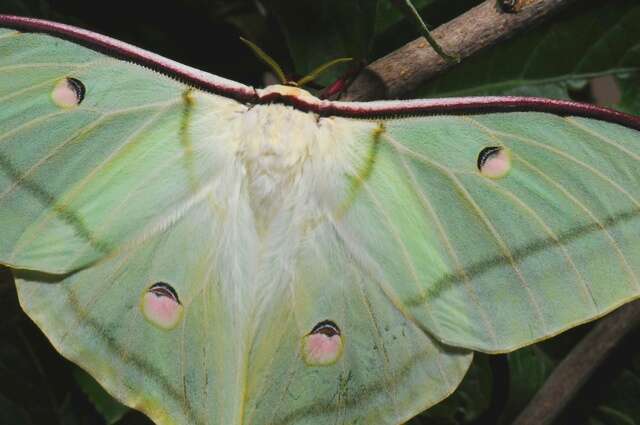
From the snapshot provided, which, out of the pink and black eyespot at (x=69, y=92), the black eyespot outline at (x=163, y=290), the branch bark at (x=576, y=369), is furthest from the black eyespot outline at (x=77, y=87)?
the branch bark at (x=576, y=369)

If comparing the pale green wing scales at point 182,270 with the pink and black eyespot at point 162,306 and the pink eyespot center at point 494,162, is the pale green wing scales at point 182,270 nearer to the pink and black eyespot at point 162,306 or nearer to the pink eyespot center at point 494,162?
the pink and black eyespot at point 162,306

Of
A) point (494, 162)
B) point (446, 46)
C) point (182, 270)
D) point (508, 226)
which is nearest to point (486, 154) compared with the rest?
point (494, 162)

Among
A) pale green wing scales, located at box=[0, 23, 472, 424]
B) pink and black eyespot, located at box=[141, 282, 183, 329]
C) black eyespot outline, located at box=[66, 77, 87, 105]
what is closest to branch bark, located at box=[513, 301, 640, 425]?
pale green wing scales, located at box=[0, 23, 472, 424]

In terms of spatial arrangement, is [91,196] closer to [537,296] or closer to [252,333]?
[252,333]

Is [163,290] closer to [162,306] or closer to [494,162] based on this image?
[162,306]

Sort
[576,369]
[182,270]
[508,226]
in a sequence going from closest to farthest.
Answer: [508,226] < [182,270] < [576,369]

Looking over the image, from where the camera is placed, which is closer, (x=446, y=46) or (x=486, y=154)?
(x=486, y=154)

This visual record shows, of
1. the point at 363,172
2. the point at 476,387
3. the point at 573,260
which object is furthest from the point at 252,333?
the point at 476,387
